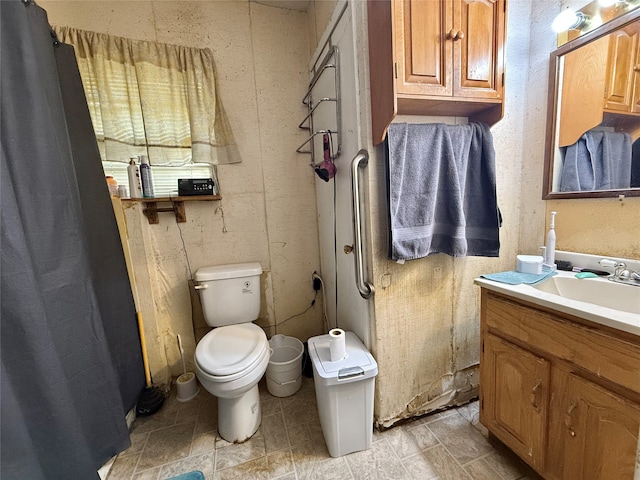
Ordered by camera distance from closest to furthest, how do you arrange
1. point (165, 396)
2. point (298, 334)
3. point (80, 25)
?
1. point (80, 25)
2. point (165, 396)
3. point (298, 334)

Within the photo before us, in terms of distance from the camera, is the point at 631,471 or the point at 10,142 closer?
the point at 631,471

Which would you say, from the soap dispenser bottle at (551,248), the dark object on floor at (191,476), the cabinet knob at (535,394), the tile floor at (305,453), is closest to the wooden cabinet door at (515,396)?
the cabinet knob at (535,394)

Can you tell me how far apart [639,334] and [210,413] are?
6.36 ft

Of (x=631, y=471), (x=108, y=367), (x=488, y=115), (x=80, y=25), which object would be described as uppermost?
(x=80, y=25)

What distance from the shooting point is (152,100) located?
167cm

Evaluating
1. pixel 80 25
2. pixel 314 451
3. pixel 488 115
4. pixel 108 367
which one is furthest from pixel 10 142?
pixel 488 115

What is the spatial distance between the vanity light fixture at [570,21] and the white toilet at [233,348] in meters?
2.04

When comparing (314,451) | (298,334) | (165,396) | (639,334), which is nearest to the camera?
(639,334)

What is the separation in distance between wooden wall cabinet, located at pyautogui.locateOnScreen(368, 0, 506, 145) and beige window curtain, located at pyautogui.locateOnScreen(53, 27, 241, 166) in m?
1.13

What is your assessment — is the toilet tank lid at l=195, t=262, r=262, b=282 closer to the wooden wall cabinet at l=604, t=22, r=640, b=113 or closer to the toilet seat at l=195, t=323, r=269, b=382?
the toilet seat at l=195, t=323, r=269, b=382

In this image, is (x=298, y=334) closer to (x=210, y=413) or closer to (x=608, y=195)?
(x=210, y=413)

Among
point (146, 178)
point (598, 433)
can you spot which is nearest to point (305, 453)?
point (598, 433)

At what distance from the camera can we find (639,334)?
70 cm

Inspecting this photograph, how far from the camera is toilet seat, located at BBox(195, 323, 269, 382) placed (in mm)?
1265
